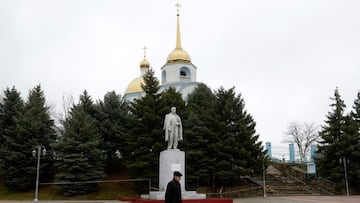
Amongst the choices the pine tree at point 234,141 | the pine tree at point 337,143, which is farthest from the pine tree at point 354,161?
the pine tree at point 234,141

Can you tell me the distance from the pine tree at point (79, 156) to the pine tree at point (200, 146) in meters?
5.62

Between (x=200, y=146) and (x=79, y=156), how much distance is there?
7466 millimetres

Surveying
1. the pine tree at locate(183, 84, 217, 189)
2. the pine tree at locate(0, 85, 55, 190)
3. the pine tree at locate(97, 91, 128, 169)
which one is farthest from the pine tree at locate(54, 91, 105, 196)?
the pine tree at locate(183, 84, 217, 189)

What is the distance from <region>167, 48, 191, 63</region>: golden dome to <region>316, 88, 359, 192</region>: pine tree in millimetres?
19180

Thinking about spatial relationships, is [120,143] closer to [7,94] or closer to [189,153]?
[189,153]

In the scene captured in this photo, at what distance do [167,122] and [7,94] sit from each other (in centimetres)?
1694

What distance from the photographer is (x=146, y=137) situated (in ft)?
70.9

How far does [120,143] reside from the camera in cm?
2538

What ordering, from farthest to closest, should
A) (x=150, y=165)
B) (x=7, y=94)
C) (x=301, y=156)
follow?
1. (x=301, y=156)
2. (x=7, y=94)
3. (x=150, y=165)

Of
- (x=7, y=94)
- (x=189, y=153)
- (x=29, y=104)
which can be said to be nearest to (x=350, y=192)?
(x=189, y=153)

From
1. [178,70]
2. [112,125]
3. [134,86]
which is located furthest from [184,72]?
[112,125]

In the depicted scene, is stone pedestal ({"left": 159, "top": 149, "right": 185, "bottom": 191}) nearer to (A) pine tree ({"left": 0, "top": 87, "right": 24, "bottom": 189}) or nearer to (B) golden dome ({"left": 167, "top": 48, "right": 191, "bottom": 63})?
(A) pine tree ({"left": 0, "top": 87, "right": 24, "bottom": 189})

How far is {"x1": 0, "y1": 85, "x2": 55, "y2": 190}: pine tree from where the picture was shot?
23000 mm

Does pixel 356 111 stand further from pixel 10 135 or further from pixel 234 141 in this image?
pixel 10 135
